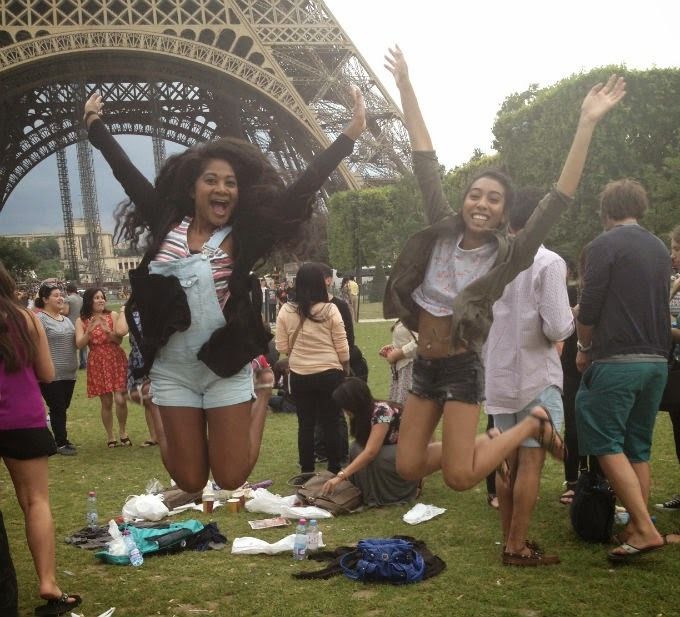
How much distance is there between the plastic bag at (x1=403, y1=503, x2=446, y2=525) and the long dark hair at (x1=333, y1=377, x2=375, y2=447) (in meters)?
0.65

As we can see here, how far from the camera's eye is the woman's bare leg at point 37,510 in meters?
3.98

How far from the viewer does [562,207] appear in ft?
11.9

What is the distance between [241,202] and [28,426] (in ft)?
5.05

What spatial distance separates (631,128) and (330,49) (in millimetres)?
13519

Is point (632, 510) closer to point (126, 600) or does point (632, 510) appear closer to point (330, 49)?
point (126, 600)

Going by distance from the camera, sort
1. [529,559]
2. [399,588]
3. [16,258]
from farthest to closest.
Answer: [16,258] < [529,559] < [399,588]

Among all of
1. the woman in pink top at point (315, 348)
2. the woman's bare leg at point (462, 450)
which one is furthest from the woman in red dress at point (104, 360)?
the woman's bare leg at point (462, 450)

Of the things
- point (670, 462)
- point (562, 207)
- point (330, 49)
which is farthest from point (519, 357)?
point (330, 49)

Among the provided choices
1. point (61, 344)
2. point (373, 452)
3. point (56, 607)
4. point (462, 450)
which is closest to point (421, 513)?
point (373, 452)

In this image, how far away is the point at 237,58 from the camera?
31.0 m

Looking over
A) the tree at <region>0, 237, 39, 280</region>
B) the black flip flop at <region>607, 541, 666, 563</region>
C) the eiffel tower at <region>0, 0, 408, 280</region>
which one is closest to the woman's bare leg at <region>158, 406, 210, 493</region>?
the black flip flop at <region>607, 541, 666, 563</region>

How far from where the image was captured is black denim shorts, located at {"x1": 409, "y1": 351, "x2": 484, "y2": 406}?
380 centimetres

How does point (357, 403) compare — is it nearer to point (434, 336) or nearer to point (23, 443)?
point (434, 336)

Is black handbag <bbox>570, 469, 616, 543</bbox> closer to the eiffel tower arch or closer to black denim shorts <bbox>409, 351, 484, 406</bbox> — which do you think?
black denim shorts <bbox>409, 351, 484, 406</bbox>
